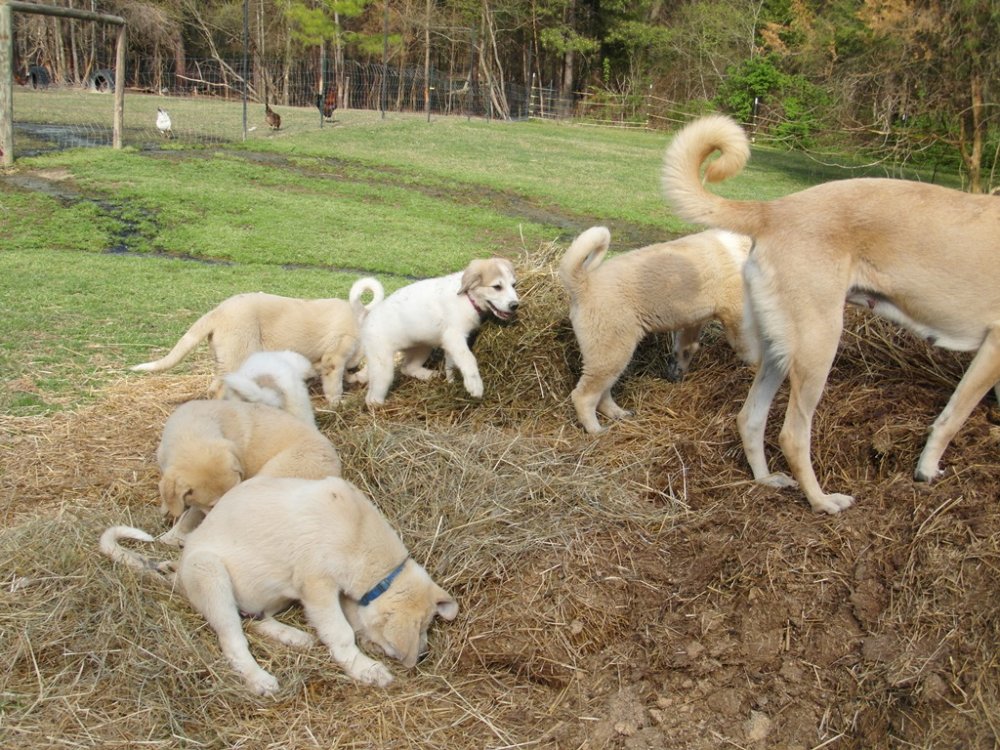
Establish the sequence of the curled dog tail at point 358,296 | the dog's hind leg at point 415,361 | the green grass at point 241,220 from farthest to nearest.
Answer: the green grass at point 241,220 < the curled dog tail at point 358,296 < the dog's hind leg at point 415,361

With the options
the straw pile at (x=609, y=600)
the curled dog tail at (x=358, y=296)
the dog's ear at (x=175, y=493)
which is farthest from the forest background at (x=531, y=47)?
the dog's ear at (x=175, y=493)

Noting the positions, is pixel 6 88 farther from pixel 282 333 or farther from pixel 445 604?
pixel 445 604

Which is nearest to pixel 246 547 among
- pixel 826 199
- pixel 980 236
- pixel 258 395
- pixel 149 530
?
pixel 149 530

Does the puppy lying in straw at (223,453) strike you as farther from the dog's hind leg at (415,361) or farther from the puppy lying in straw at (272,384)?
the dog's hind leg at (415,361)

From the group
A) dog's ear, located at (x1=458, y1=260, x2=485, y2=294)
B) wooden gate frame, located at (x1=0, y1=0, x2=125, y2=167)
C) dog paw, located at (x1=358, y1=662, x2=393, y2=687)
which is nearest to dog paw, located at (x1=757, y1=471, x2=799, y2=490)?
dog paw, located at (x1=358, y1=662, x2=393, y2=687)

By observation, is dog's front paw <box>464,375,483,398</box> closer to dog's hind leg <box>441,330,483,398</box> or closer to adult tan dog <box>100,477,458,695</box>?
dog's hind leg <box>441,330,483,398</box>

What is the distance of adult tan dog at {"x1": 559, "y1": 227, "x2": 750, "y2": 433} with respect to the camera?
5648 mm

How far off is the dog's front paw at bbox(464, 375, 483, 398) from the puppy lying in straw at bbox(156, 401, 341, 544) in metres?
1.31

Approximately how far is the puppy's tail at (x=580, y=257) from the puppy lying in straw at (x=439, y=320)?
0.53 meters

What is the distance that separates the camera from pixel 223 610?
3.71 m

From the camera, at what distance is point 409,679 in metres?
3.79

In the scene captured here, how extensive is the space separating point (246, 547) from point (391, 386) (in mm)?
2799

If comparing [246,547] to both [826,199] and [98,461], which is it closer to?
[98,461]

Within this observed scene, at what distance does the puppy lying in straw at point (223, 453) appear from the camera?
4336 millimetres
